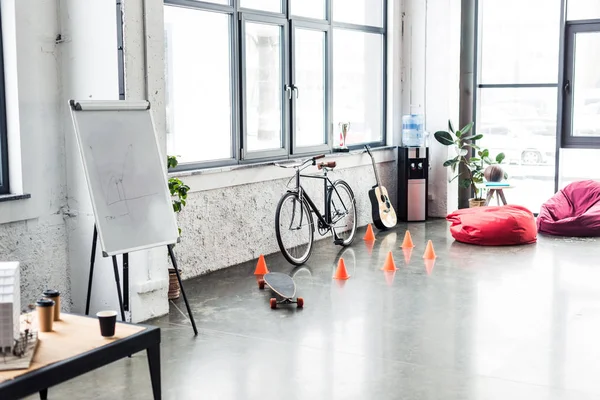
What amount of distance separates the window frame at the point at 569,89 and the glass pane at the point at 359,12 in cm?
208

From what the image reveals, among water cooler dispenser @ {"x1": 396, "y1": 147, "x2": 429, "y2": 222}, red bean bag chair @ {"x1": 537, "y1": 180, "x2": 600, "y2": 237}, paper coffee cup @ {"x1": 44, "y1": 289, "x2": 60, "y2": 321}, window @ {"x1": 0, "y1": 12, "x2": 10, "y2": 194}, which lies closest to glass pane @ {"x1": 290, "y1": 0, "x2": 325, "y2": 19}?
water cooler dispenser @ {"x1": 396, "y1": 147, "x2": 429, "y2": 222}

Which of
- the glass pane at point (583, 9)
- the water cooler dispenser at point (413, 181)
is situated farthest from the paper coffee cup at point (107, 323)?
the glass pane at point (583, 9)

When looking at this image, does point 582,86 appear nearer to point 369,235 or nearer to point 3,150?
point 369,235

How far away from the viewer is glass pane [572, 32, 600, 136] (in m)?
8.74

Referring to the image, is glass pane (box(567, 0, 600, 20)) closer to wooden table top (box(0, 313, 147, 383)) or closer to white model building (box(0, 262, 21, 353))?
wooden table top (box(0, 313, 147, 383))

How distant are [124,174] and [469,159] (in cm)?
569

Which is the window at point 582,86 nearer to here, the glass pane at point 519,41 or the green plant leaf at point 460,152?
the glass pane at point 519,41

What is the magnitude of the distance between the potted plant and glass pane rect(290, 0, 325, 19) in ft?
6.94

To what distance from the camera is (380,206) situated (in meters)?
8.15

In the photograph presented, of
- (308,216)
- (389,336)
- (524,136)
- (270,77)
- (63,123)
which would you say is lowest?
(389,336)

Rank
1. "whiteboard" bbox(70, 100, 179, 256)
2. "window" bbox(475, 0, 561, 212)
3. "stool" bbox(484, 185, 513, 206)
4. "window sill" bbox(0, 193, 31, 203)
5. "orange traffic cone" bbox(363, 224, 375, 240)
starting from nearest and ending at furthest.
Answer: "whiteboard" bbox(70, 100, 179, 256), "window sill" bbox(0, 193, 31, 203), "orange traffic cone" bbox(363, 224, 375, 240), "stool" bbox(484, 185, 513, 206), "window" bbox(475, 0, 561, 212)

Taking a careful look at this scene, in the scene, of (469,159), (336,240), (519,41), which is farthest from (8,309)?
(519,41)

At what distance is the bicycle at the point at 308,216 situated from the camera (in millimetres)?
6613

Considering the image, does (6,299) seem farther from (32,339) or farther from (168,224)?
(168,224)
